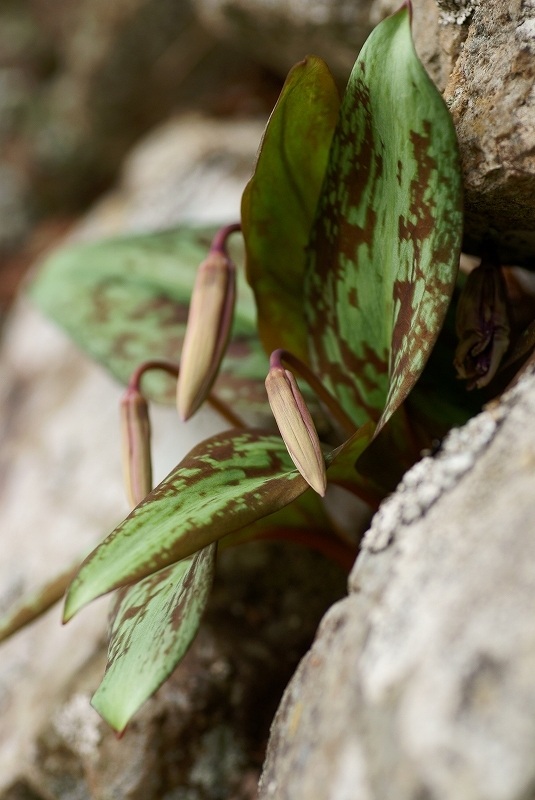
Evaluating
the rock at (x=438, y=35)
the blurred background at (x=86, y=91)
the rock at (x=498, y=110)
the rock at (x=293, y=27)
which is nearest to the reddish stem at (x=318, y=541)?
the rock at (x=498, y=110)

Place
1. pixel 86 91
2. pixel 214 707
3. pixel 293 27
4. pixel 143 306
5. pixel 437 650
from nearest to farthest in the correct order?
pixel 437 650 < pixel 214 707 < pixel 143 306 < pixel 293 27 < pixel 86 91

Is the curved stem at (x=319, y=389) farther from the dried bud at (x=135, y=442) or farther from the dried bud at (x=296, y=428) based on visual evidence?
the dried bud at (x=135, y=442)

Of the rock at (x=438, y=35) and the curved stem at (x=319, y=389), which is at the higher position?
the rock at (x=438, y=35)

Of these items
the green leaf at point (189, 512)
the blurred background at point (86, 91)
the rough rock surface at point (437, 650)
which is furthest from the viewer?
the blurred background at point (86, 91)

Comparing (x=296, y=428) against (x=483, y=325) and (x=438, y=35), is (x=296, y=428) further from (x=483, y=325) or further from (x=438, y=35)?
(x=438, y=35)

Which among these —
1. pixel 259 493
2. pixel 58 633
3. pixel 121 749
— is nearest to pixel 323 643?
pixel 259 493

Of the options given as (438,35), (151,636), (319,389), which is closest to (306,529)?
(319,389)
